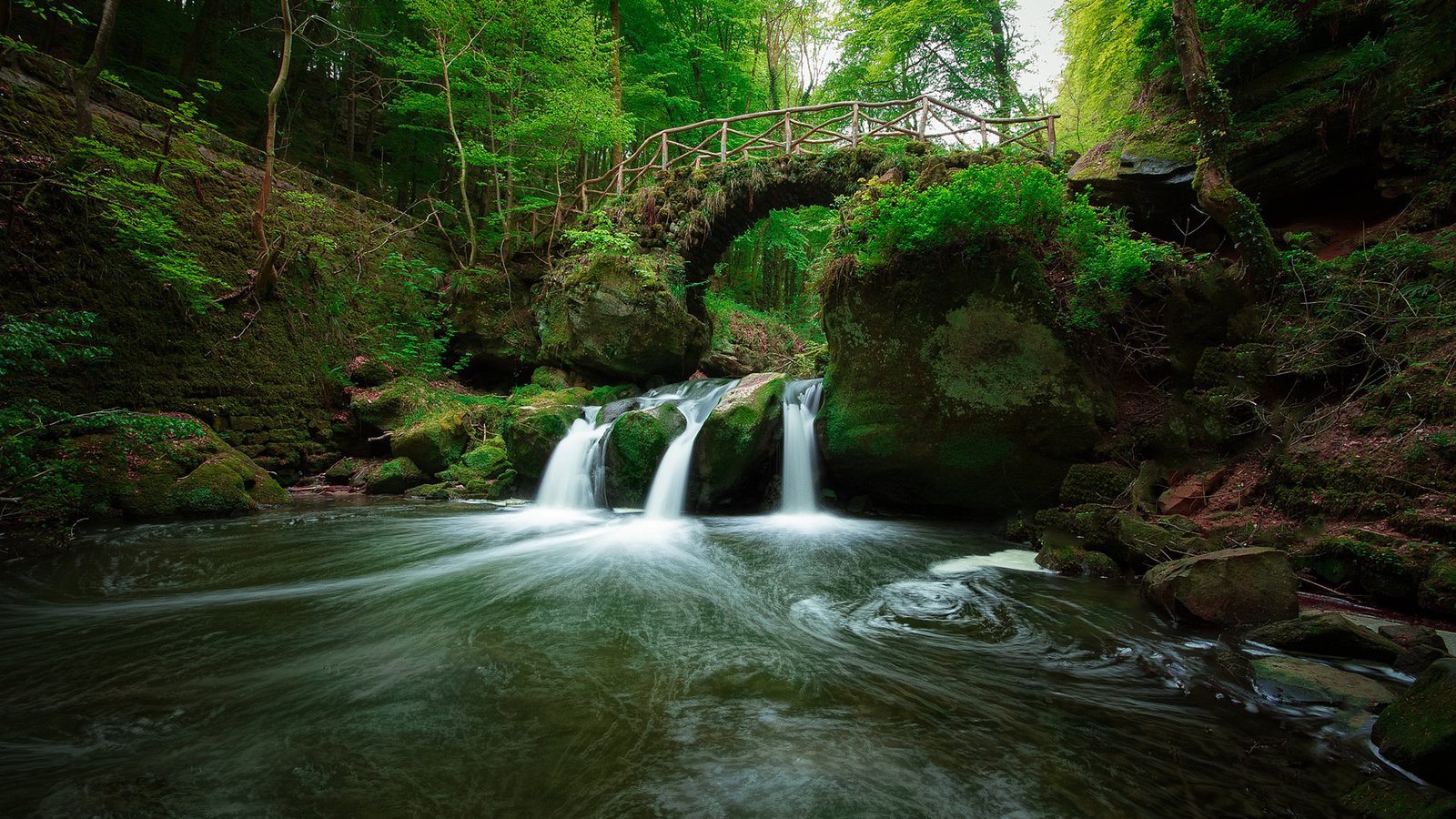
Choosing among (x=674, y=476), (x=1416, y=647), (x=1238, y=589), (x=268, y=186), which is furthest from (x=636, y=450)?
(x=1416, y=647)

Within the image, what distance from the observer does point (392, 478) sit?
8523 mm

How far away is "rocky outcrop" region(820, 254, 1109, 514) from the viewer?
19.7 ft

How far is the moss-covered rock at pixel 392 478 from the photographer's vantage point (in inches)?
335

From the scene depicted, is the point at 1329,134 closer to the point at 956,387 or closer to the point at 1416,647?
the point at 956,387

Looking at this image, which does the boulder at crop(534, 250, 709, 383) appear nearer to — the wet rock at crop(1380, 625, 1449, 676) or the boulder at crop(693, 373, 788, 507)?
the boulder at crop(693, 373, 788, 507)

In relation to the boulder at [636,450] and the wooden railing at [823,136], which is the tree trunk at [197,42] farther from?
the boulder at [636,450]

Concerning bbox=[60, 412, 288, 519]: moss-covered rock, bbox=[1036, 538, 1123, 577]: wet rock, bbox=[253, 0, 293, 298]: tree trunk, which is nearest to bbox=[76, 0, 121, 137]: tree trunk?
bbox=[253, 0, 293, 298]: tree trunk

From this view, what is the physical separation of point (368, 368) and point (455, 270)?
4317mm

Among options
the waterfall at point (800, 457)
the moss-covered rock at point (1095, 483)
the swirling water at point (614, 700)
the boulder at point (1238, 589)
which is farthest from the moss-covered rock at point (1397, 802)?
the waterfall at point (800, 457)

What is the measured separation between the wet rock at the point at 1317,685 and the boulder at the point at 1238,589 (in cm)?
64

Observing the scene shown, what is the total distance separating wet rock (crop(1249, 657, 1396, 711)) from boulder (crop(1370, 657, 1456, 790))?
26 cm

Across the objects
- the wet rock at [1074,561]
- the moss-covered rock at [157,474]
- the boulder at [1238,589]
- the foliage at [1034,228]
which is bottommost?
the wet rock at [1074,561]

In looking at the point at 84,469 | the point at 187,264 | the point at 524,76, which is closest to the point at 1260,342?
the point at 84,469

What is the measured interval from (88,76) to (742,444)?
9521 millimetres
